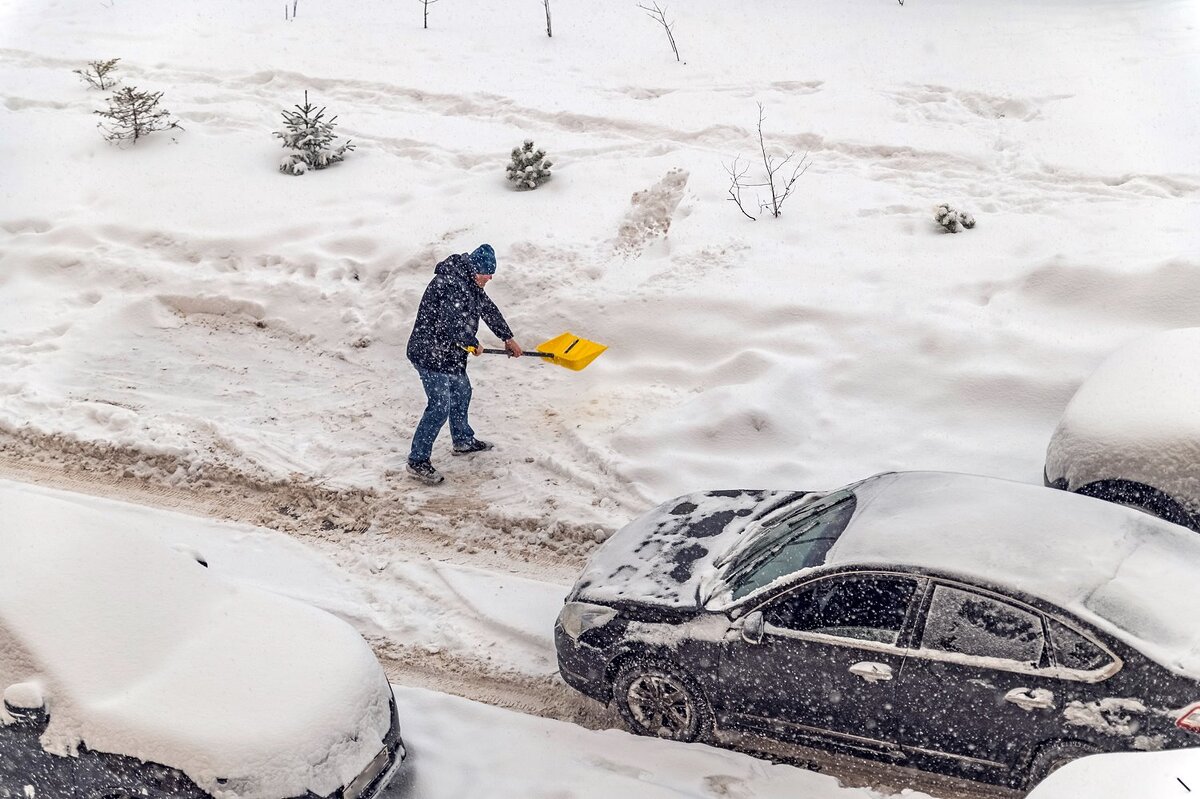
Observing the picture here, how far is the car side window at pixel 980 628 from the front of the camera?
4523 millimetres

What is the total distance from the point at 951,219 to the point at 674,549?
526cm

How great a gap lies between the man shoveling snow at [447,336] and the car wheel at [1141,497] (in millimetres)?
3987

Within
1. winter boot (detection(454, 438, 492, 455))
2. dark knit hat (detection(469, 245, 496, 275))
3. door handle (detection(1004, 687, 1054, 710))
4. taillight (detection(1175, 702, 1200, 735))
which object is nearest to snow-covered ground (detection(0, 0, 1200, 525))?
winter boot (detection(454, 438, 492, 455))

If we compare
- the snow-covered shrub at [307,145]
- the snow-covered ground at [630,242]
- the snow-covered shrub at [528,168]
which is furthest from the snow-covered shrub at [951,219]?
the snow-covered shrub at [307,145]

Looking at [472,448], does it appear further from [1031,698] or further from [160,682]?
[1031,698]

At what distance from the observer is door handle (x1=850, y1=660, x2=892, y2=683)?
15.6 ft

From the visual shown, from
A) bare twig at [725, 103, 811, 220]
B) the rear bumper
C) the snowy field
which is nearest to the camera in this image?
the rear bumper

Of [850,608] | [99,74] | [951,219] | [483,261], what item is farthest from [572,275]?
[99,74]

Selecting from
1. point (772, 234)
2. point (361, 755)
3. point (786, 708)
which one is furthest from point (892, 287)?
point (361, 755)

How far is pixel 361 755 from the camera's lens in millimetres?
4961

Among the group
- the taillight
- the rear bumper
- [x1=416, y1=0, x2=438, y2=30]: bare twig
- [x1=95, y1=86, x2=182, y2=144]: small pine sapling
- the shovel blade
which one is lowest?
the rear bumper

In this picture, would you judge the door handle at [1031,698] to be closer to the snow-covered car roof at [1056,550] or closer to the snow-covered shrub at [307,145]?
the snow-covered car roof at [1056,550]

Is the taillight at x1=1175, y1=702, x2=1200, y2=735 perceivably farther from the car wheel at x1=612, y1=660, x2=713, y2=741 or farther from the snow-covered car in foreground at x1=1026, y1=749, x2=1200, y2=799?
the car wheel at x1=612, y1=660, x2=713, y2=741

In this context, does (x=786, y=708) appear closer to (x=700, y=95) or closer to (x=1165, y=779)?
(x=1165, y=779)
